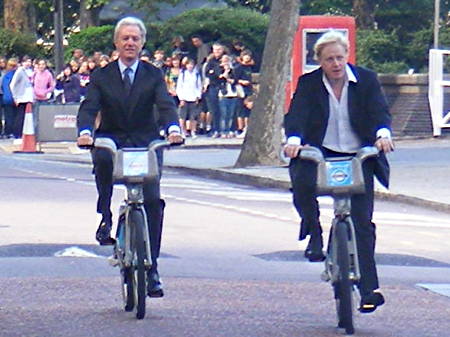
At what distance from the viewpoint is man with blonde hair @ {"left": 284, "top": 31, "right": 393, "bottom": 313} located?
29.1 feet

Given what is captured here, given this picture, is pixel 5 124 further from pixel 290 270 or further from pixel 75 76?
pixel 290 270

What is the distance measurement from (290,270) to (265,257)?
821 millimetres

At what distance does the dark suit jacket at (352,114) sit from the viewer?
29.1 ft

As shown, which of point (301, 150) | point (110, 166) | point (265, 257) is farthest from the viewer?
point (265, 257)

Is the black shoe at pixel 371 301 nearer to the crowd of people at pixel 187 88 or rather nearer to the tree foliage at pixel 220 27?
the crowd of people at pixel 187 88

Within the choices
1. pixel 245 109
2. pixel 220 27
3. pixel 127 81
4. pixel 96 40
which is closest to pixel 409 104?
pixel 245 109

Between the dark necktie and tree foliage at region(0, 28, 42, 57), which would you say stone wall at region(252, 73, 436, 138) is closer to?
tree foliage at region(0, 28, 42, 57)

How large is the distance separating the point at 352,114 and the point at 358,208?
59 cm

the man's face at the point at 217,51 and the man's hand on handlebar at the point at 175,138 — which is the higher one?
the man's face at the point at 217,51

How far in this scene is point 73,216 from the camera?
1584 centimetres

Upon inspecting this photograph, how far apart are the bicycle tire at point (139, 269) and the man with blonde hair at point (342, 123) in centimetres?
100

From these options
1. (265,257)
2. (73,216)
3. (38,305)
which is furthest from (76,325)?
(73,216)

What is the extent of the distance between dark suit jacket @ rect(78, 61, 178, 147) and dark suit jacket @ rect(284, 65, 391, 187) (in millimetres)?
981

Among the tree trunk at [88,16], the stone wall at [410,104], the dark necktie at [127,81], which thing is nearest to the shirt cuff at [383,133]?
the dark necktie at [127,81]
